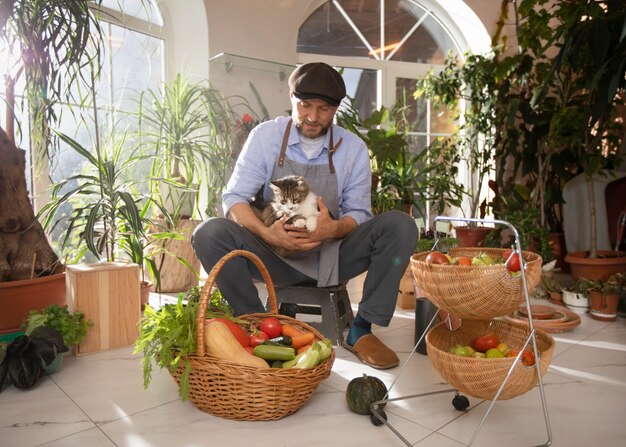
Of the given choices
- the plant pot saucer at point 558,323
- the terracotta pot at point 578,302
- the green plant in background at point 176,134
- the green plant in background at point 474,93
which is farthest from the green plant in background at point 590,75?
the green plant in background at point 176,134

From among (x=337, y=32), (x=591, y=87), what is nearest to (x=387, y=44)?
(x=337, y=32)

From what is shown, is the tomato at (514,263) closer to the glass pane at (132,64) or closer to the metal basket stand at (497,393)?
the metal basket stand at (497,393)

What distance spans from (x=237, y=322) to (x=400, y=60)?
11.7 ft

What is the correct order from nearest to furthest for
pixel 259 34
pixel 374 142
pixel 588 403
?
pixel 588 403
pixel 374 142
pixel 259 34

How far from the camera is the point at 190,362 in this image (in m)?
1.42

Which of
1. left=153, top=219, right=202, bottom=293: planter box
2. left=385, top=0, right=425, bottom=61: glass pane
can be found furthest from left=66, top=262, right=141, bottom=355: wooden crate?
left=385, top=0, right=425, bottom=61: glass pane

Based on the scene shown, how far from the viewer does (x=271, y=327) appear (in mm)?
1629

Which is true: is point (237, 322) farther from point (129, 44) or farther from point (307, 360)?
point (129, 44)

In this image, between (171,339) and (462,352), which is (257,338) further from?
(462,352)

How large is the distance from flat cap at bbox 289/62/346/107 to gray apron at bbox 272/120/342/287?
0.21 metres

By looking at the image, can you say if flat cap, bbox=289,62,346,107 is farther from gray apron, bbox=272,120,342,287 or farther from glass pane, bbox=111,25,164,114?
glass pane, bbox=111,25,164,114

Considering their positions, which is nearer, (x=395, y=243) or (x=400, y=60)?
(x=395, y=243)

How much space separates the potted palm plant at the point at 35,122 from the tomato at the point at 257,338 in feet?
3.64

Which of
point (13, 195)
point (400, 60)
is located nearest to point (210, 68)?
point (13, 195)
